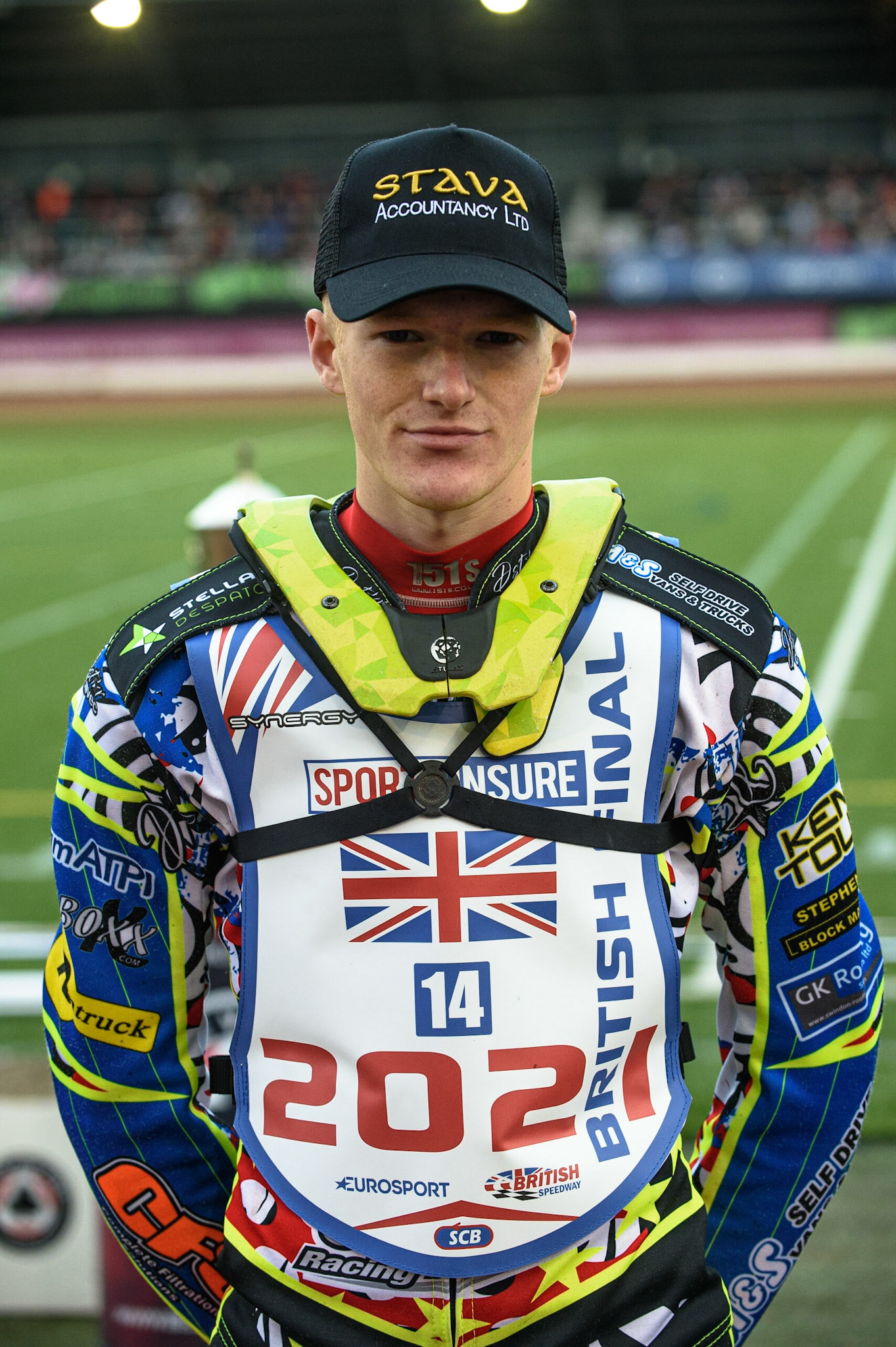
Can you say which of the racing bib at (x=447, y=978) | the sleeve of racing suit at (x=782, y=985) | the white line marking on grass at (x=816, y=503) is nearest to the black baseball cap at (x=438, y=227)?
the racing bib at (x=447, y=978)

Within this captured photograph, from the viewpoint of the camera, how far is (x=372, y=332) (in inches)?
58.9

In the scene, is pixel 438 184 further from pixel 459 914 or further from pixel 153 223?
pixel 153 223

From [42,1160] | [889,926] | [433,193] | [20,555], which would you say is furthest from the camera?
[20,555]

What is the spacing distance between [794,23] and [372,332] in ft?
118

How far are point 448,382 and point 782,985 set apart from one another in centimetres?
80

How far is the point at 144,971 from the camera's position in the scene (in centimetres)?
167

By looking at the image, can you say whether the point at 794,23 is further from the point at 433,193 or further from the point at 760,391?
the point at 433,193

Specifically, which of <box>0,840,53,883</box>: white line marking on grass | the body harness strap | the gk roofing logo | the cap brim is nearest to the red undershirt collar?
the body harness strap

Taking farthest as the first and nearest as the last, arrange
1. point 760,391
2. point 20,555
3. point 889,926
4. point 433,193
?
1. point 760,391
2. point 20,555
3. point 889,926
4. point 433,193

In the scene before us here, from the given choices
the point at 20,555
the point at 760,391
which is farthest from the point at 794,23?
the point at 20,555

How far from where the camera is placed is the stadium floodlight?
7.36 feet

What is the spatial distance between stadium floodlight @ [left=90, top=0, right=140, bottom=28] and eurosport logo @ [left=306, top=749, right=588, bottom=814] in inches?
54.4

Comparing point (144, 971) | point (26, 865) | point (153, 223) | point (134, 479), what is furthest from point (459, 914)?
point (153, 223)

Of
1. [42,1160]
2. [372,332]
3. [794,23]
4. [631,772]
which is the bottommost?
[42,1160]
